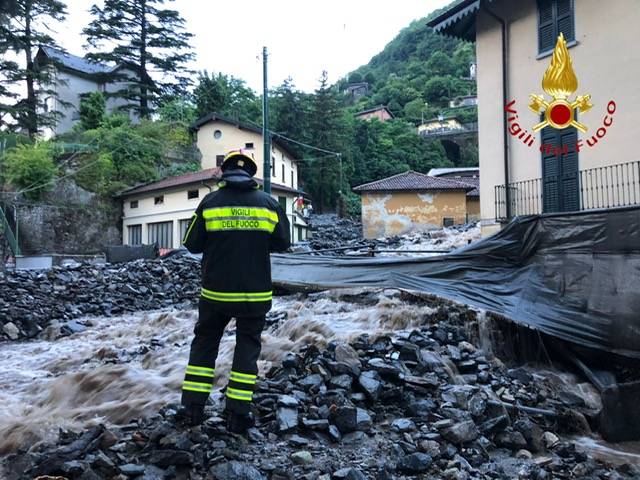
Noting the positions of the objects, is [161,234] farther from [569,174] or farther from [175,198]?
[569,174]

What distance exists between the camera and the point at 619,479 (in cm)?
410

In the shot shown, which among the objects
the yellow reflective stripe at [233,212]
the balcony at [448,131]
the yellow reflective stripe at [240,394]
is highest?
the balcony at [448,131]

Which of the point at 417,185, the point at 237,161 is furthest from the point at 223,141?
the point at 237,161

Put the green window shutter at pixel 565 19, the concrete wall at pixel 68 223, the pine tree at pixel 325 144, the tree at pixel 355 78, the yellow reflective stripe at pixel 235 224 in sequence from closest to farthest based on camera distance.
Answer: the yellow reflective stripe at pixel 235 224 < the green window shutter at pixel 565 19 < the concrete wall at pixel 68 223 < the pine tree at pixel 325 144 < the tree at pixel 355 78

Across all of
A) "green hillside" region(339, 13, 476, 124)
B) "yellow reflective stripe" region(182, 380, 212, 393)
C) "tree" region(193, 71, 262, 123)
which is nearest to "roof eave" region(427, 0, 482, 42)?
"yellow reflective stripe" region(182, 380, 212, 393)

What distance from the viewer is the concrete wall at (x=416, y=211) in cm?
3183

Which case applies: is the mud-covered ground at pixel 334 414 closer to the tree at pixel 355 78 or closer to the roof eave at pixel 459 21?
the roof eave at pixel 459 21

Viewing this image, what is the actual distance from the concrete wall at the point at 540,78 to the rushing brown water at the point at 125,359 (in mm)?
7626

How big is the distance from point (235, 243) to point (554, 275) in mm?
5312

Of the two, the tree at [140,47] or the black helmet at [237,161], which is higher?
the tree at [140,47]

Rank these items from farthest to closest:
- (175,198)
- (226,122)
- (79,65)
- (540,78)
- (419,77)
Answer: (419,77) < (79,65) < (226,122) < (175,198) < (540,78)

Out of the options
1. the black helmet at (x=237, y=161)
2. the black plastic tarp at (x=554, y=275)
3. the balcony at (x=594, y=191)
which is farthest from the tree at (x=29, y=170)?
the black helmet at (x=237, y=161)

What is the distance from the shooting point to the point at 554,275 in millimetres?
7293

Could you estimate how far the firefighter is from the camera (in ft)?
12.4
